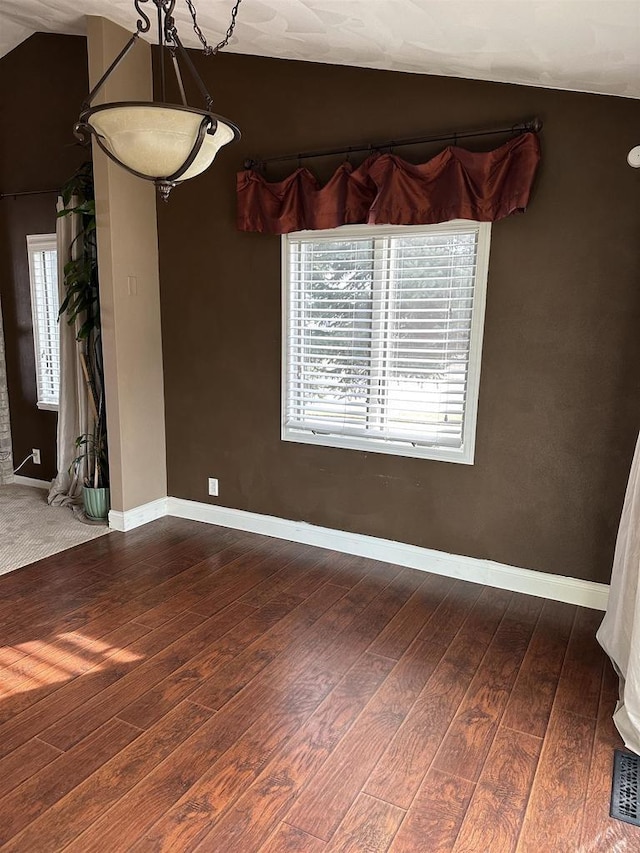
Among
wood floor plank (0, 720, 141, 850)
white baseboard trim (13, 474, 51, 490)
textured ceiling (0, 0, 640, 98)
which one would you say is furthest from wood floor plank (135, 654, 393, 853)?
white baseboard trim (13, 474, 51, 490)

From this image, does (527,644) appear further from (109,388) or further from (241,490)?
(109,388)

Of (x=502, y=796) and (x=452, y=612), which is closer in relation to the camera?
(x=502, y=796)

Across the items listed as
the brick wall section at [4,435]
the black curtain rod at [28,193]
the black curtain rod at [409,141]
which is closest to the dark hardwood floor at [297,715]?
the brick wall section at [4,435]

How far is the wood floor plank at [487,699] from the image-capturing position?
6.81 feet

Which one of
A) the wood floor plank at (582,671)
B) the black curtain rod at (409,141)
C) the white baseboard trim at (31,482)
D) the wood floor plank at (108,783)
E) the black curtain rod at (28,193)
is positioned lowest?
the wood floor plank at (108,783)

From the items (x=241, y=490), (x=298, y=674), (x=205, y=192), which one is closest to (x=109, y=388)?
(x=241, y=490)

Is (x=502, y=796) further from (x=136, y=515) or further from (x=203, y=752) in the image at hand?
(x=136, y=515)

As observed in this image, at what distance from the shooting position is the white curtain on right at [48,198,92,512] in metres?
4.16

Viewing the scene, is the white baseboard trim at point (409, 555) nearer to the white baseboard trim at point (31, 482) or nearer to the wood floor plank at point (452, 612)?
the wood floor plank at point (452, 612)

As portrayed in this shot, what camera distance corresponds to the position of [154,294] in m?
4.14

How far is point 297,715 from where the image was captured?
2.28m

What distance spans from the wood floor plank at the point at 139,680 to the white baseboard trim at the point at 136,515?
1367 millimetres

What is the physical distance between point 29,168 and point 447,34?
3.44 meters

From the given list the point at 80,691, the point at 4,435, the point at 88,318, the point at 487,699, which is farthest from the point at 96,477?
the point at 487,699
